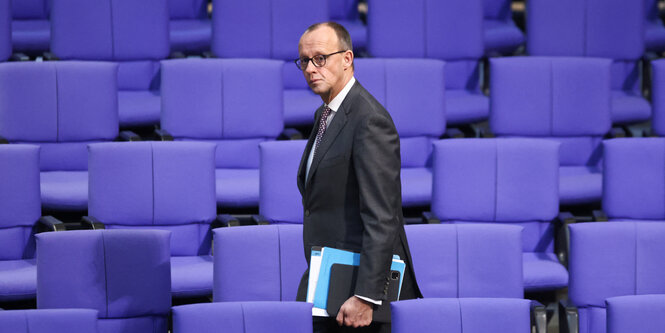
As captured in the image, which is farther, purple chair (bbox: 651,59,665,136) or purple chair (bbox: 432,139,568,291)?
purple chair (bbox: 651,59,665,136)

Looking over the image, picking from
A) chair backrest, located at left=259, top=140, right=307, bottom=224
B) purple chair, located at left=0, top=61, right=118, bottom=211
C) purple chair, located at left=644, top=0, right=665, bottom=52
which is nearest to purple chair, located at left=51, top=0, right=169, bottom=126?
purple chair, located at left=0, top=61, right=118, bottom=211

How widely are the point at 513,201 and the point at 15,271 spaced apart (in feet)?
1.71

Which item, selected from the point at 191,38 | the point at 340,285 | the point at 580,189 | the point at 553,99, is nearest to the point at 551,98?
the point at 553,99

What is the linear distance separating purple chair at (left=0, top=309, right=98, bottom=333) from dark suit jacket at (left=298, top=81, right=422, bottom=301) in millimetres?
155

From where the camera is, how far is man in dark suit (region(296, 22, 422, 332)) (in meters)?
0.52

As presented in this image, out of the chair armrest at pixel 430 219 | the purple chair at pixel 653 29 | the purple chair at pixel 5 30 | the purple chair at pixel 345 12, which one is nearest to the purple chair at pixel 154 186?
the chair armrest at pixel 430 219

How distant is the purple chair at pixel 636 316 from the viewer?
59cm

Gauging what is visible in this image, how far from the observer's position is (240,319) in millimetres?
579

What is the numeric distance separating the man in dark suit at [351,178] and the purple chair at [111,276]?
0.20 m

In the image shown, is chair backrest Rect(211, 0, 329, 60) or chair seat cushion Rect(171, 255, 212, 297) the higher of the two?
chair backrest Rect(211, 0, 329, 60)

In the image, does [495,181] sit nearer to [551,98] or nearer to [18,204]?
[551,98]

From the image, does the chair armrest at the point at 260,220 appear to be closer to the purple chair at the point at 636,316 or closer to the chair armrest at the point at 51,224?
the chair armrest at the point at 51,224

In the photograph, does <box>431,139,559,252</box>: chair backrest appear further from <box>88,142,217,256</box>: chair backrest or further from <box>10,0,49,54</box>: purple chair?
<box>10,0,49,54</box>: purple chair

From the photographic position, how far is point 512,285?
2.48 ft
